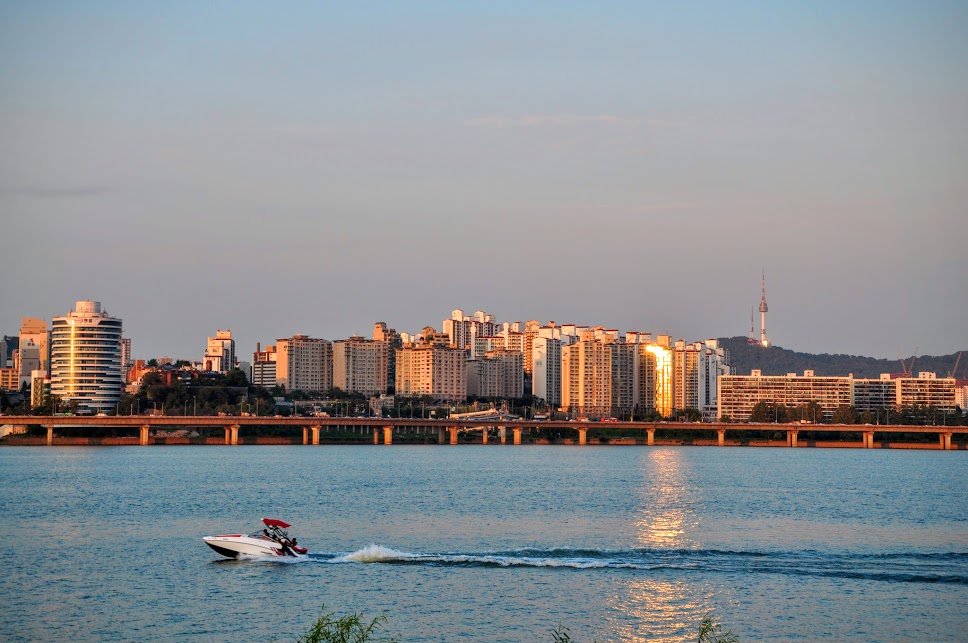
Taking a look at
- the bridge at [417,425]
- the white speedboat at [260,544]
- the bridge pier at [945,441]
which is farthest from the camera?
the bridge pier at [945,441]

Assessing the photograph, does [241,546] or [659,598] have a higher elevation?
[241,546]

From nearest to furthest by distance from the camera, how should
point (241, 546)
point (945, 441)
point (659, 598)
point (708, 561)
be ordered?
1. point (659, 598)
2. point (708, 561)
3. point (241, 546)
4. point (945, 441)

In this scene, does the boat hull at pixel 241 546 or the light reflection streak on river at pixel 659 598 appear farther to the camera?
the boat hull at pixel 241 546

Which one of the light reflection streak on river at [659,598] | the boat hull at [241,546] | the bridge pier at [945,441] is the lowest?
the light reflection streak on river at [659,598]

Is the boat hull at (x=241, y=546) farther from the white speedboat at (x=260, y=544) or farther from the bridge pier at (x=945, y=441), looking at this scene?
the bridge pier at (x=945, y=441)

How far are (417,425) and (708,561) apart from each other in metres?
125

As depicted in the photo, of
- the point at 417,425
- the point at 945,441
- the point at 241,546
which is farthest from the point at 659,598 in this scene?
the point at 945,441

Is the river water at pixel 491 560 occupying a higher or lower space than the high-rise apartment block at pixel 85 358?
lower

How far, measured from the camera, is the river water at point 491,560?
35000 mm

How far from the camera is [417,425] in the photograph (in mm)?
168875

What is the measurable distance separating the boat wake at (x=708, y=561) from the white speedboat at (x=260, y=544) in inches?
32.0

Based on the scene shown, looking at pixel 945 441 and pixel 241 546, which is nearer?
pixel 241 546

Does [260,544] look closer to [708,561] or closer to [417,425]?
[708,561]

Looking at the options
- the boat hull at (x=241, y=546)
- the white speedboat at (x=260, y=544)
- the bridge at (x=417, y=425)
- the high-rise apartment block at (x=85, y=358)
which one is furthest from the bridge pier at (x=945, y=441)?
the boat hull at (x=241, y=546)
